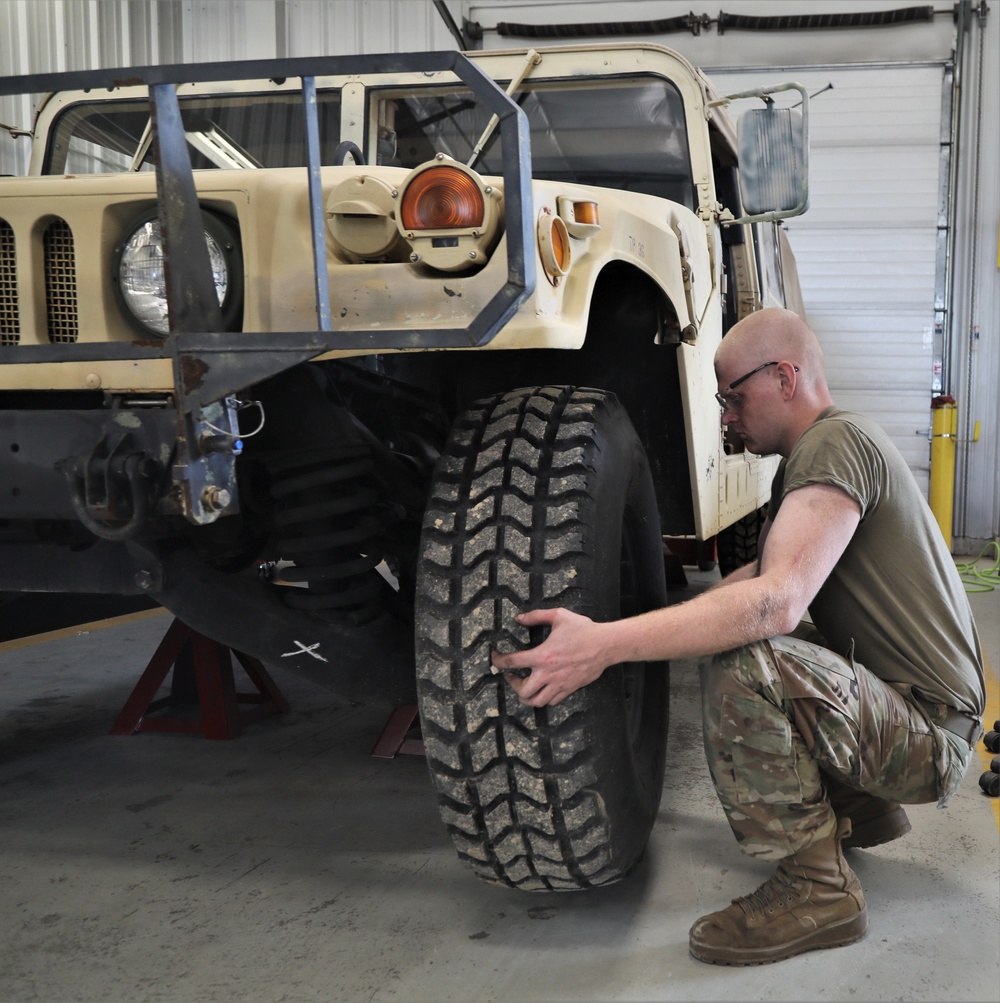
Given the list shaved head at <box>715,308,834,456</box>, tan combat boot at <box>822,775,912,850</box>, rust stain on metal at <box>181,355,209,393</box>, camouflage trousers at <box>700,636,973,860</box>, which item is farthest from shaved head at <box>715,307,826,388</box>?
rust stain on metal at <box>181,355,209,393</box>

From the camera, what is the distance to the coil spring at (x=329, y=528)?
217 cm

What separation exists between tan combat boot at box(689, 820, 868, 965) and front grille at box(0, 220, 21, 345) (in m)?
1.70

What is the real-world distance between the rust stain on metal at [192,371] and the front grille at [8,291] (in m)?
0.42

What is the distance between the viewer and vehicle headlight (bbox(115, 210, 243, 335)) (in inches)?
71.0

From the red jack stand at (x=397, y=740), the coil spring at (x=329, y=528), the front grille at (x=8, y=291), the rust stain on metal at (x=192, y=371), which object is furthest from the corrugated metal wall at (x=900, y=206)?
the rust stain on metal at (x=192, y=371)

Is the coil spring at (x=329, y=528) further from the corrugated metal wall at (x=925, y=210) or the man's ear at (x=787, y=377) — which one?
the corrugated metal wall at (x=925, y=210)

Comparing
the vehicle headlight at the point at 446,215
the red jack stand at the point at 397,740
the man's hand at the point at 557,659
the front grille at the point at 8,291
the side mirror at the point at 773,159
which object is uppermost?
the side mirror at the point at 773,159

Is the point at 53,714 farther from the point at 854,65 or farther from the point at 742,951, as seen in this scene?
the point at 854,65

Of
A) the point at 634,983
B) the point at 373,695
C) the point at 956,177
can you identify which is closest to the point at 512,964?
the point at 634,983

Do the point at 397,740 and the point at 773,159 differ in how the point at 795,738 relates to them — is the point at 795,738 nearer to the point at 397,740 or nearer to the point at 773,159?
the point at 397,740

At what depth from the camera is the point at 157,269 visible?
1.80 meters

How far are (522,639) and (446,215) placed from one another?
0.74 meters

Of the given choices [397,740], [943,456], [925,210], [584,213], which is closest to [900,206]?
[925,210]

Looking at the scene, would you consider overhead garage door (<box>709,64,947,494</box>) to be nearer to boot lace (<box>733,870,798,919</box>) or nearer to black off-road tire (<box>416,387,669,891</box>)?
boot lace (<box>733,870,798,919</box>)
